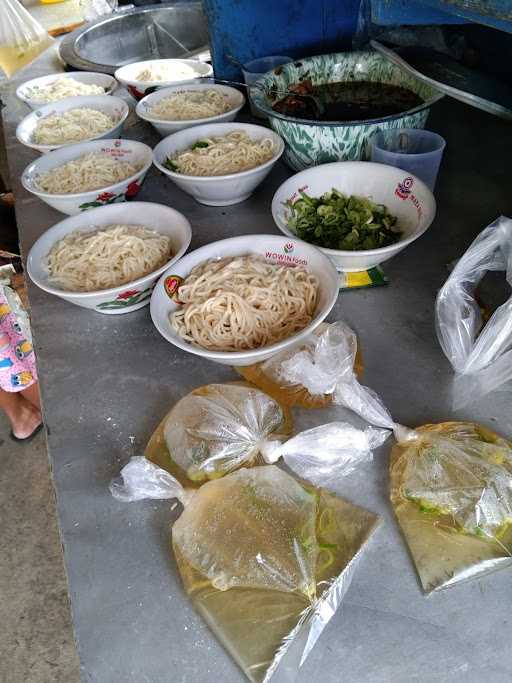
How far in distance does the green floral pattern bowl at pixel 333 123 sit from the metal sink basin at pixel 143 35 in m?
1.30

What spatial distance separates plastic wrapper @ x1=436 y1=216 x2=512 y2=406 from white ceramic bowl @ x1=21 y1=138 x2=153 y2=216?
1.08 m

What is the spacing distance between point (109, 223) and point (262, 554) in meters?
1.14

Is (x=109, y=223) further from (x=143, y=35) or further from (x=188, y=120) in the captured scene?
(x=143, y=35)

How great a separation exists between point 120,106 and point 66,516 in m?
1.80

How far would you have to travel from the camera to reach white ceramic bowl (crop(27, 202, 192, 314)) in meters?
1.29

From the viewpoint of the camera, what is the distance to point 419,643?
79cm

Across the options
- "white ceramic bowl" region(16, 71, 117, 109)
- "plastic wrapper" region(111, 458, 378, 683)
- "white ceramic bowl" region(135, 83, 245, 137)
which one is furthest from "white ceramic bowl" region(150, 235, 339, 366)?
"white ceramic bowl" region(16, 71, 117, 109)

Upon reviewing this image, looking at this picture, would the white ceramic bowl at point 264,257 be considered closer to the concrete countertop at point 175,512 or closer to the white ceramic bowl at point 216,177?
the concrete countertop at point 175,512

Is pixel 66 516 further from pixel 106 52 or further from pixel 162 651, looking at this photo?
pixel 106 52

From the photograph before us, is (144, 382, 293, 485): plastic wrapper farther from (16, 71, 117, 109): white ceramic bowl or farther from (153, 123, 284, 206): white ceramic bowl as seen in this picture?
(16, 71, 117, 109): white ceramic bowl

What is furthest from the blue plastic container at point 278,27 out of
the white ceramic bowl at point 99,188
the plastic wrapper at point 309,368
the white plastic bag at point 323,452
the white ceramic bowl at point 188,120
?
the white plastic bag at point 323,452

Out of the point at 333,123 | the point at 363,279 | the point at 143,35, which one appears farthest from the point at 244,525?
the point at 143,35

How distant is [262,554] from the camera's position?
0.85 m

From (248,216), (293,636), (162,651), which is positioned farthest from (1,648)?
(248,216)
